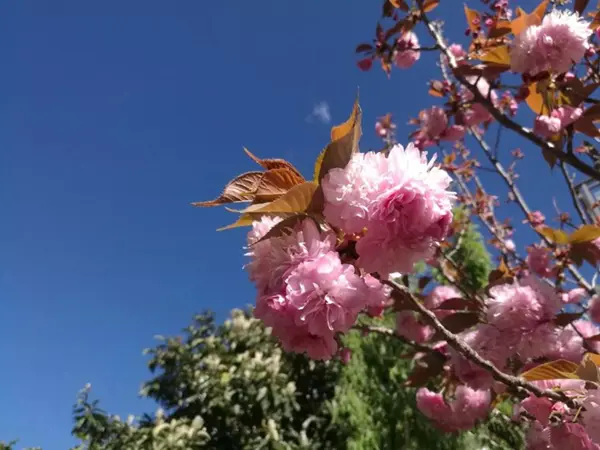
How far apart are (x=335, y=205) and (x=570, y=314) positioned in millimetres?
1018

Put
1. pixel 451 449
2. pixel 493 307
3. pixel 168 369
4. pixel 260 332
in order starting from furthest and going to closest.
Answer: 1. pixel 260 332
2. pixel 168 369
3. pixel 451 449
4. pixel 493 307

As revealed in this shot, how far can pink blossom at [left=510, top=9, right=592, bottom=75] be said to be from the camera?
5.53 feet

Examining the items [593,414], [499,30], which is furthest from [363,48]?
[593,414]

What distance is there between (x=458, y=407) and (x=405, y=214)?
1.47m

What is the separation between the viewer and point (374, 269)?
0.82m

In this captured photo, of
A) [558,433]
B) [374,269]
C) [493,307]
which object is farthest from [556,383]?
[374,269]

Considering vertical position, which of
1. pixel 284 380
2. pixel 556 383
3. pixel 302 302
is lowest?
pixel 556 383

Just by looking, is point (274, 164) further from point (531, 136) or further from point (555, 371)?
point (531, 136)

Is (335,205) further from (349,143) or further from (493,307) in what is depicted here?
(493,307)

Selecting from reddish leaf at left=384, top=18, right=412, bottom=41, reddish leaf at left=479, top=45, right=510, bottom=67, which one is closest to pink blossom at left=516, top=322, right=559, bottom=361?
reddish leaf at left=479, top=45, right=510, bottom=67

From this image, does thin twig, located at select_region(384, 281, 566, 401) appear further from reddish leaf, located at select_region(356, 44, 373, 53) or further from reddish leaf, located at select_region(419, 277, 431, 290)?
reddish leaf, located at select_region(356, 44, 373, 53)

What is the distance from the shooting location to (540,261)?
291 cm

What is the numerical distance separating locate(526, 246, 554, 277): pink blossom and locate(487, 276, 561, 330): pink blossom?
1.59m

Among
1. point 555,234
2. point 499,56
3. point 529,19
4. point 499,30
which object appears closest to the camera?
point 555,234
